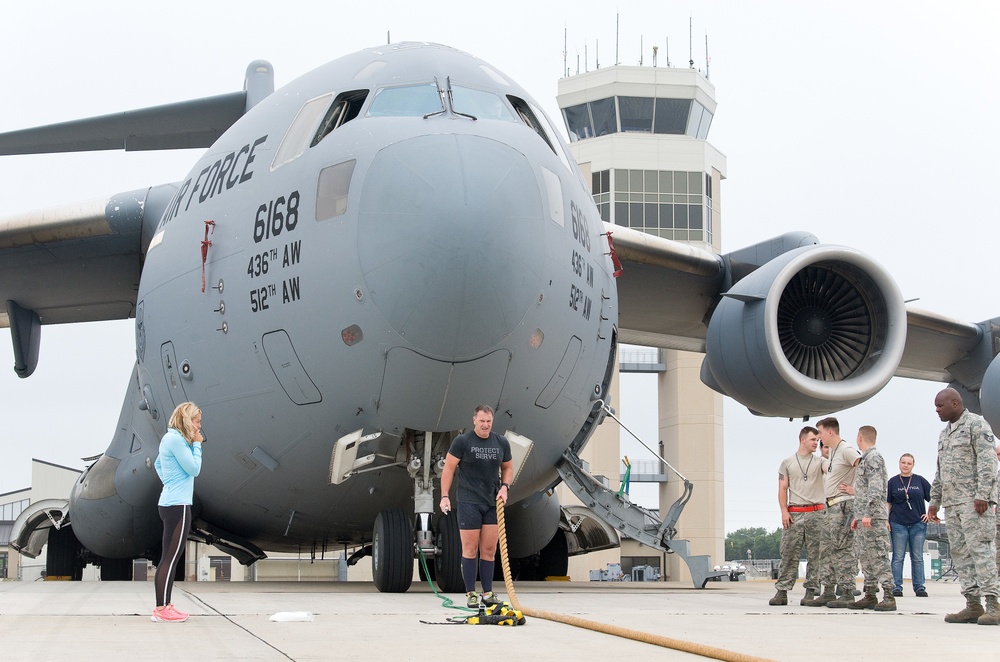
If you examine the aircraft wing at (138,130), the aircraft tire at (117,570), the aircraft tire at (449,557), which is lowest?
the aircraft tire at (117,570)

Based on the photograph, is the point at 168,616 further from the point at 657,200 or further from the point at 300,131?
the point at 657,200

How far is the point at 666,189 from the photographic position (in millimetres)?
45812

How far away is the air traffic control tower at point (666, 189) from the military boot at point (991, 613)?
123 feet

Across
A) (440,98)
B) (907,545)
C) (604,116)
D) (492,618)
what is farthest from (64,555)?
(604,116)

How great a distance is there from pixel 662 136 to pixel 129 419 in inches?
1462

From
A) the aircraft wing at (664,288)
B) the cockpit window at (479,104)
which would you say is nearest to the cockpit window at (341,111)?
the cockpit window at (479,104)

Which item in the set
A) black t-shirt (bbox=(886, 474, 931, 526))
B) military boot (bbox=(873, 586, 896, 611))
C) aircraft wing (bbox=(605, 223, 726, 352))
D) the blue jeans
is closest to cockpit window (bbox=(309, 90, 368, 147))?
aircraft wing (bbox=(605, 223, 726, 352))

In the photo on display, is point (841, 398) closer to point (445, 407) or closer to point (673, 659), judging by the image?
point (445, 407)

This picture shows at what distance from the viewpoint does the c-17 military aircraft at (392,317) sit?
7258 millimetres

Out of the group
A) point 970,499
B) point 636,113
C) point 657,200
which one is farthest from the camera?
point 636,113

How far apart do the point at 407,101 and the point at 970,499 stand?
4.32 metres

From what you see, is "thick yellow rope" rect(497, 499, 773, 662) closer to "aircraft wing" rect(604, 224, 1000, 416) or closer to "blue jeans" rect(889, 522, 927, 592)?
"aircraft wing" rect(604, 224, 1000, 416)

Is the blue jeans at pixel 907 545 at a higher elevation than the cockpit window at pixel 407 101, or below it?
below

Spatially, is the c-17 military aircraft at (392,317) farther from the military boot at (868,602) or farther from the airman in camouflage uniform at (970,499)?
the airman in camouflage uniform at (970,499)
